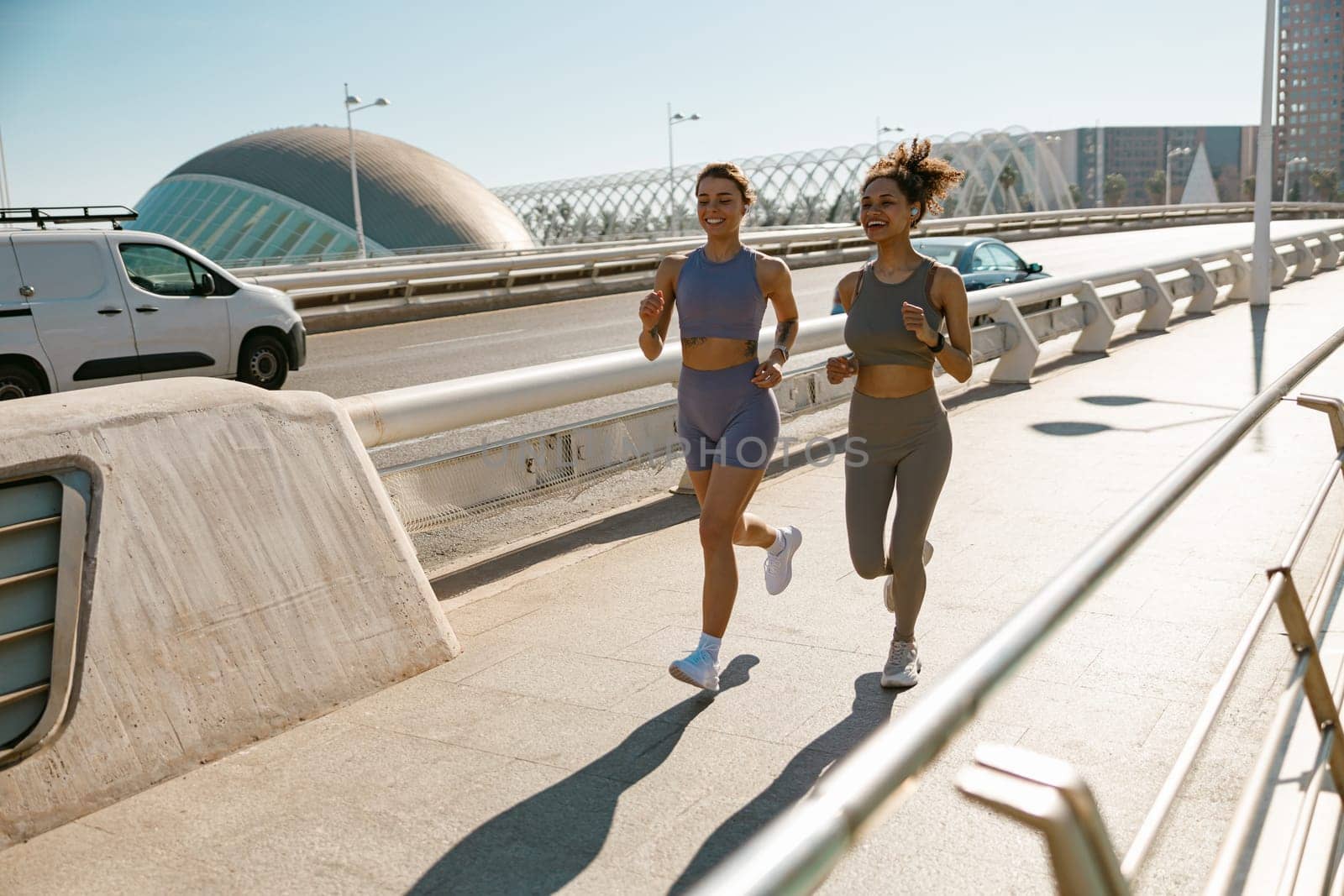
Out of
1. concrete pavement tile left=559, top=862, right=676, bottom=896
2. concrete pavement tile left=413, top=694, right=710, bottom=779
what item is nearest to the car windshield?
concrete pavement tile left=413, top=694, right=710, bottom=779

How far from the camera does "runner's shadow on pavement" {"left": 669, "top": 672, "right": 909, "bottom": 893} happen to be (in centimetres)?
346

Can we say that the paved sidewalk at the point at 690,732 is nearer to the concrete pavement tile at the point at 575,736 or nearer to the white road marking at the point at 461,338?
the concrete pavement tile at the point at 575,736

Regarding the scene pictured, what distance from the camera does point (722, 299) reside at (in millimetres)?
4824

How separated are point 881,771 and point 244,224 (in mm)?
75539

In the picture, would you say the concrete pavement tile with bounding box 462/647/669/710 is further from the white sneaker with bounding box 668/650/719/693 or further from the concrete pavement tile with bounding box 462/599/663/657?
the white sneaker with bounding box 668/650/719/693

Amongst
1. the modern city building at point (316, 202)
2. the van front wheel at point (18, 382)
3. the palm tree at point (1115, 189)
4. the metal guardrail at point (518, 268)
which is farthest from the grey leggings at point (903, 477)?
the palm tree at point (1115, 189)

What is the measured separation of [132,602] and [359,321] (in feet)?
58.9

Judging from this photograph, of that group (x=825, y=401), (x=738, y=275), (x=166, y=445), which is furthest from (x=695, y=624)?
(x=825, y=401)

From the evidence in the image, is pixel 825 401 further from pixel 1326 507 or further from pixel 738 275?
pixel 738 275

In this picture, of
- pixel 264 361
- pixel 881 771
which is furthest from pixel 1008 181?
pixel 881 771

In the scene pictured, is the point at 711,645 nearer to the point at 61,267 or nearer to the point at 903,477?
the point at 903,477

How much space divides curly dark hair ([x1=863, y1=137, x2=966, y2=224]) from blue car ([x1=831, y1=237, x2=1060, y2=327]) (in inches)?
484

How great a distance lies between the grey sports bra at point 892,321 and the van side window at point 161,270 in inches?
434

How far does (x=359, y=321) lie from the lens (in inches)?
842
